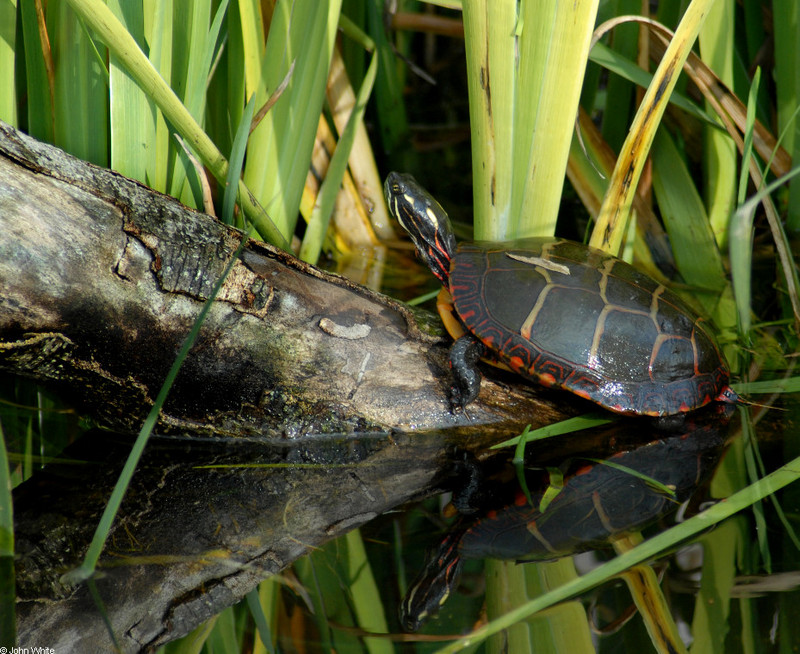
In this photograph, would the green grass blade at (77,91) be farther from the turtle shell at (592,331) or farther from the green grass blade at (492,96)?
the turtle shell at (592,331)

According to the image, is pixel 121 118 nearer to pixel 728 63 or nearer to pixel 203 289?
pixel 203 289

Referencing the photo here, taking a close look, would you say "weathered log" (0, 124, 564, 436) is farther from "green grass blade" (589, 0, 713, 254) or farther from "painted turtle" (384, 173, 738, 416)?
"green grass blade" (589, 0, 713, 254)

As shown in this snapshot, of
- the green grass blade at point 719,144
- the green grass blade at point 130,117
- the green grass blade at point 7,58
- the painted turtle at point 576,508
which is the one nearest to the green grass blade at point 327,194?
the green grass blade at point 130,117

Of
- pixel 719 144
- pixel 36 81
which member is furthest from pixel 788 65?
pixel 36 81

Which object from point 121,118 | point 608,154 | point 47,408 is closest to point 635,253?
point 608,154

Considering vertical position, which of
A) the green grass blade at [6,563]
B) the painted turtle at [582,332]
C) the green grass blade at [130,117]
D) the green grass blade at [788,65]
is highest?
the green grass blade at [788,65]

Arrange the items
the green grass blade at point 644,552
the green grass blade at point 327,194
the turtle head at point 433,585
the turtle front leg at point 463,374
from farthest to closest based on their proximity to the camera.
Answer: the green grass blade at point 327,194, the turtle front leg at point 463,374, the turtle head at point 433,585, the green grass blade at point 644,552

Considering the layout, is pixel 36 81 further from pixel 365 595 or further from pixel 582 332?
pixel 582 332

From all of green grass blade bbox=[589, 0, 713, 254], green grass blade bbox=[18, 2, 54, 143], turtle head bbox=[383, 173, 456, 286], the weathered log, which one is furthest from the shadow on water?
green grass blade bbox=[18, 2, 54, 143]
